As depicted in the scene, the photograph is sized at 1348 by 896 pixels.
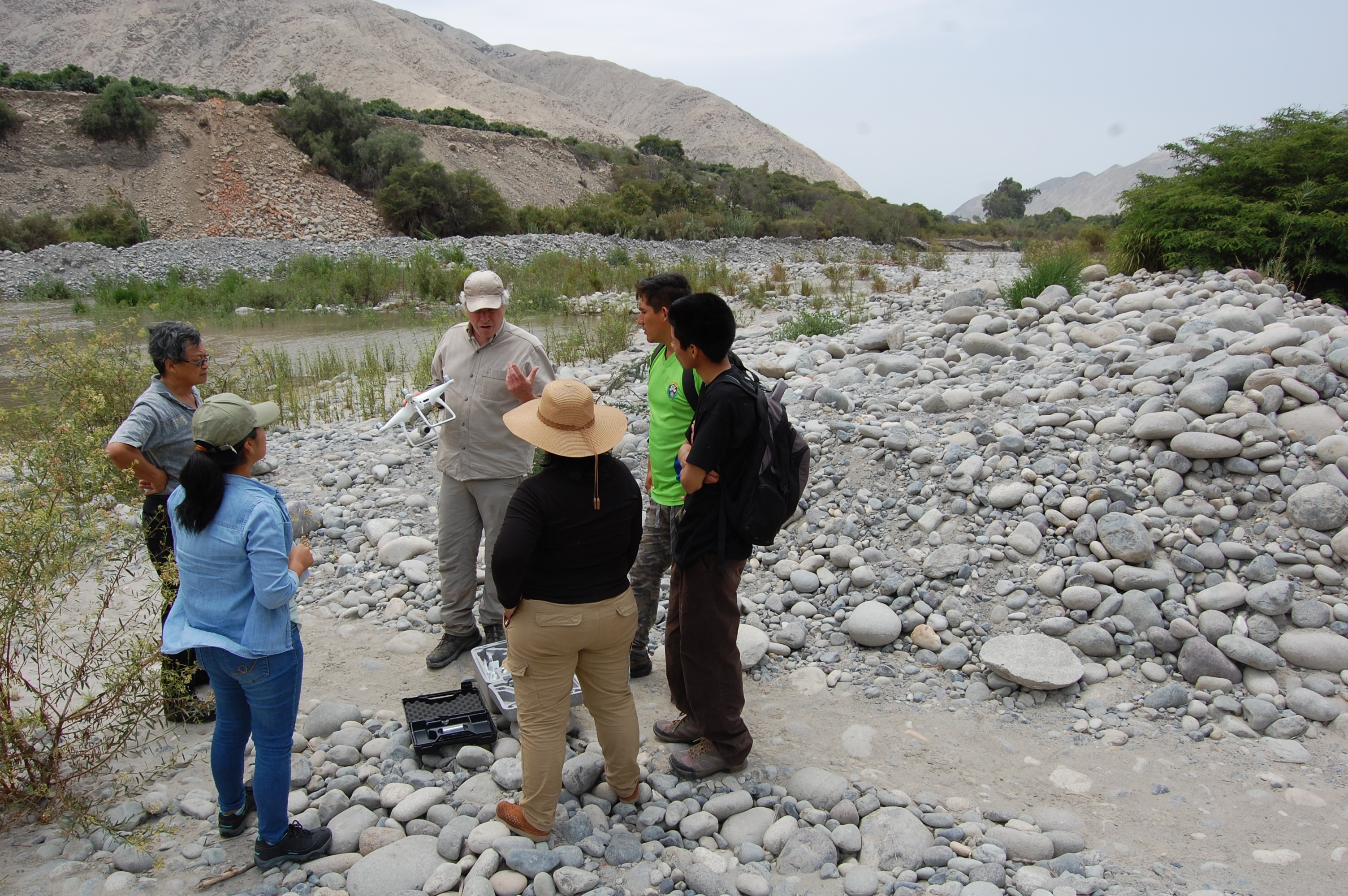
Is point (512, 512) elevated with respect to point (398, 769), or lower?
elevated

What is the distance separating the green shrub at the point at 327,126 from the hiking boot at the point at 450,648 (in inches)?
1392

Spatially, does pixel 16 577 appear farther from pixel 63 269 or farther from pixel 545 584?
pixel 63 269

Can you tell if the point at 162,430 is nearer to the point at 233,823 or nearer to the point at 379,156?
the point at 233,823

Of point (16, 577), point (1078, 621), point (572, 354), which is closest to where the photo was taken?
point (16, 577)

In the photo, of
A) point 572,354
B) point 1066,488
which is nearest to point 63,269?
point 572,354

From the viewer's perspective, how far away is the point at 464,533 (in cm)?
382

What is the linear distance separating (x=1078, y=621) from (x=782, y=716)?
5.36 ft

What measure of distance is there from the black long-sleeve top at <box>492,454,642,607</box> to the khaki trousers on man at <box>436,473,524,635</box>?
1.36m

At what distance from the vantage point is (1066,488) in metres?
4.61

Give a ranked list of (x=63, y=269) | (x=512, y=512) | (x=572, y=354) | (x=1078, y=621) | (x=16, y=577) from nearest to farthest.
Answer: (x=512, y=512) < (x=16, y=577) < (x=1078, y=621) < (x=572, y=354) < (x=63, y=269)

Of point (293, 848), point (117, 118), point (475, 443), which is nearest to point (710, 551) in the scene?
point (475, 443)

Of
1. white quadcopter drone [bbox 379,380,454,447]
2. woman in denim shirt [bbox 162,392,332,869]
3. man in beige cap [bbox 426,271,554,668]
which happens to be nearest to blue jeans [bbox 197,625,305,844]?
woman in denim shirt [bbox 162,392,332,869]

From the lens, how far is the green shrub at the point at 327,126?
34719 mm

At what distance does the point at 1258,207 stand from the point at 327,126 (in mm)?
36519
